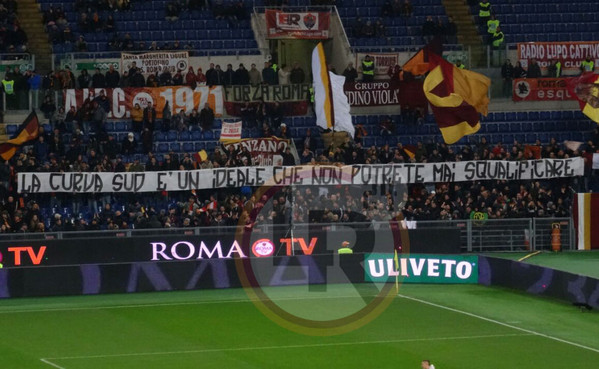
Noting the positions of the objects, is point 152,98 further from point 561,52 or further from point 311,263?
point 561,52

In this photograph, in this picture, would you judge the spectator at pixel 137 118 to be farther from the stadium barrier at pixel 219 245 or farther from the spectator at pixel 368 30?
the spectator at pixel 368 30

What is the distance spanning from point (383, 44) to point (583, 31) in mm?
8713

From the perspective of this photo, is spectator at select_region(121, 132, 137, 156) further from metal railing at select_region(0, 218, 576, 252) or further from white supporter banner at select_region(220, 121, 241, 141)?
metal railing at select_region(0, 218, 576, 252)

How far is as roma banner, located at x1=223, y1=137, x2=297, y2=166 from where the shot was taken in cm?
4441

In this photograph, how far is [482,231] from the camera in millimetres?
41188

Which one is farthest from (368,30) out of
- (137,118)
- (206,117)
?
(137,118)

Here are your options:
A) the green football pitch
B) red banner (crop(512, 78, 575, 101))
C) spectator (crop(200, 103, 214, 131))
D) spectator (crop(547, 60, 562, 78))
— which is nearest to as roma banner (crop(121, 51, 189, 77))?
spectator (crop(200, 103, 214, 131))

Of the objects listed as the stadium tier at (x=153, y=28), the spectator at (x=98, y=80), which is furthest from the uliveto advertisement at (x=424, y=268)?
the stadium tier at (x=153, y=28)

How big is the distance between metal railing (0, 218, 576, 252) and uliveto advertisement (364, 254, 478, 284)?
2078 millimetres

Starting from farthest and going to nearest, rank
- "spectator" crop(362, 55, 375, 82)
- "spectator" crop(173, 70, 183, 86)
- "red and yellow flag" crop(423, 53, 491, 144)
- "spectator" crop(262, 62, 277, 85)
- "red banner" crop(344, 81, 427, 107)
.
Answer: "spectator" crop(362, 55, 375, 82)
"red banner" crop(344, 81, 427, 107)
"spectator" crop(262, 62, 277, 85)
"spectator" crop(173, 70, 183, 86)
"red and yellow flag" crop(423, 53, 491, 144)

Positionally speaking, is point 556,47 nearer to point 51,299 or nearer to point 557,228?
point 557,228

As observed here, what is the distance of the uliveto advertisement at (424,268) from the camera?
3744 cm

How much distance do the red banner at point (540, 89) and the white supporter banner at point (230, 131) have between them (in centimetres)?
1189

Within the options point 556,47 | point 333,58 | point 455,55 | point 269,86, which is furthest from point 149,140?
point 556,47
